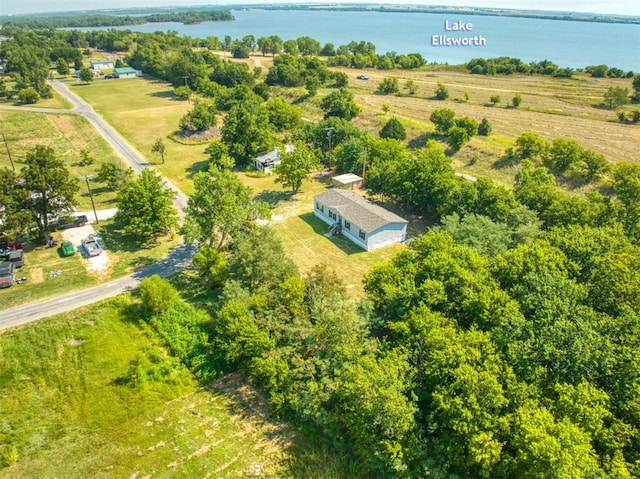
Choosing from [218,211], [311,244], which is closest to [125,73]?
[218,211]

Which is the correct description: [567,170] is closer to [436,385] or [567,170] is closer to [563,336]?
[563,336]

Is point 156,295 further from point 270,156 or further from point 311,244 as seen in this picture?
point 270,156

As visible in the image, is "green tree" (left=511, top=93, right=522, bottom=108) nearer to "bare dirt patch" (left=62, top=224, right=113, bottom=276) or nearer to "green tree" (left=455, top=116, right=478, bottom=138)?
"green tree" (left=455, top=116, right=478, bottom=138)

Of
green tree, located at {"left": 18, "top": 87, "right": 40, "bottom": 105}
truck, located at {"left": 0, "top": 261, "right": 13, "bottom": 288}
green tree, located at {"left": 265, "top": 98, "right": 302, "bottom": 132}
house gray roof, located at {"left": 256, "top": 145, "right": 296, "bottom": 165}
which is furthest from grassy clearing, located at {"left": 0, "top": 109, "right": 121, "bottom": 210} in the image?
green tree, located at {"left": 265, "top": 98, "right": 302, "bottom": 132}

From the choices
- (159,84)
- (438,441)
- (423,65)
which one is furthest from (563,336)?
(423,65)

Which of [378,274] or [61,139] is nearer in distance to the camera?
[378,274]

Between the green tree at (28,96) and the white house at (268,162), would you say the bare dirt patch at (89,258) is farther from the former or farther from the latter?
the green tree at (28,96)
